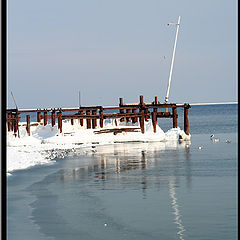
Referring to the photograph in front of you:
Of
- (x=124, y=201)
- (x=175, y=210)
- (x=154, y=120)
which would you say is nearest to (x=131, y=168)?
(x=124, y=201)

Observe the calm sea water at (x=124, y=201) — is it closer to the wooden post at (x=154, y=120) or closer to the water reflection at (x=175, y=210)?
the water reflection at (x=175, y=210)

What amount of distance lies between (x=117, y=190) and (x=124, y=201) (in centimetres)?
195

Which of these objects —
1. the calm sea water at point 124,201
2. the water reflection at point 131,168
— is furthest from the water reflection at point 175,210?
the water reflection at point 131,168

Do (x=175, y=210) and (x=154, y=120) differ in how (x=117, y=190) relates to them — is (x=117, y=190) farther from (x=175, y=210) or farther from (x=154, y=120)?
(x=154, y=120)

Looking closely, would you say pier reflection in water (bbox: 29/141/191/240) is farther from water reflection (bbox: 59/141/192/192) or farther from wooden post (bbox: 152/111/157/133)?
wooden post (bbox: 152/111/157/133)

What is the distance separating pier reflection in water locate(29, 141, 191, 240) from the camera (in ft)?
34.1

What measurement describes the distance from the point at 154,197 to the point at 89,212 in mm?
2408

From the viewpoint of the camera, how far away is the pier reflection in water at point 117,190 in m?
10.4

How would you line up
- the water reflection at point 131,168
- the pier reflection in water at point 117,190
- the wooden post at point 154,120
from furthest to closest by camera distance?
the wooden post at point 154,120
the water reflection at point 131,168
the pier reflection in water at point 117,190

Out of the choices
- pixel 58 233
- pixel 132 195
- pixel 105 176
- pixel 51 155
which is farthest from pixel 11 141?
pixel 58 233

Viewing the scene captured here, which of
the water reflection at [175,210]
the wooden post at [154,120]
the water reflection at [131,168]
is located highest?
the wooden post at [154,120]

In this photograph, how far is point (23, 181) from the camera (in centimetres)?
1700

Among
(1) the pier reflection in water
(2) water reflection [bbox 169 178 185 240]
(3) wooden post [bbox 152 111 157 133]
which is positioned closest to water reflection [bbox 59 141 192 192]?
(1) the pier reflection in water

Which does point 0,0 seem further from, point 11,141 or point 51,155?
point 11,141
